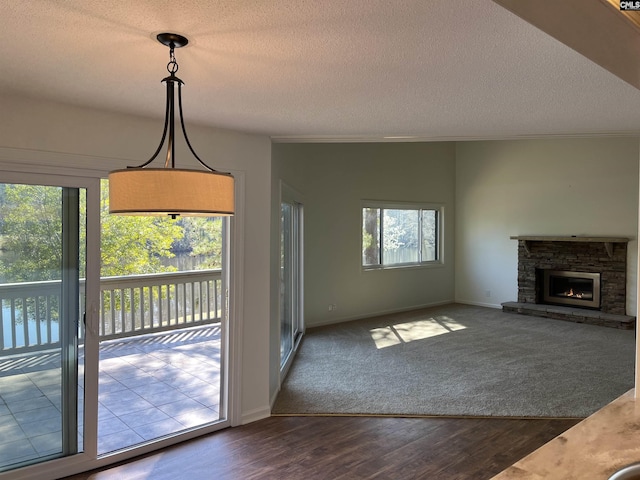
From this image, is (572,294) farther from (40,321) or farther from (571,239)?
(40,321)

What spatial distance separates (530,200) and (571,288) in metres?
1.57

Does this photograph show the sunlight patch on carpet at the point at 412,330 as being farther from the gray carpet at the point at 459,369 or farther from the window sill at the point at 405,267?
the window sill at the point at 405,267

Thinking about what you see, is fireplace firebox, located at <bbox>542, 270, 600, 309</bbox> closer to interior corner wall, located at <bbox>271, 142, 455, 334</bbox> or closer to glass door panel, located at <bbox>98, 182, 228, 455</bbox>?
interior corner wall, located at <bbox>271, 142, 455, 334</bbox>

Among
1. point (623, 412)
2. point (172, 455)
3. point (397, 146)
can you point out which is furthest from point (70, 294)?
point (397, 146)

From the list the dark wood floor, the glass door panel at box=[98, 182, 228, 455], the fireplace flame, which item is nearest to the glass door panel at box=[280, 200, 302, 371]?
the glass door panel at box=[98, 182, 228, 455]

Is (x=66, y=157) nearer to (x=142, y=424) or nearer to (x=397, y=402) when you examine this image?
(x=142, y=424)

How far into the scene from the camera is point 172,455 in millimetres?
3102

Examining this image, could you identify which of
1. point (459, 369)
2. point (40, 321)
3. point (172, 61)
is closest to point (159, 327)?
point (40, 321)

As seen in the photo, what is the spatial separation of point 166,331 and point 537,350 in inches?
188

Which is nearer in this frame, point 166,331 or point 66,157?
point 66,157

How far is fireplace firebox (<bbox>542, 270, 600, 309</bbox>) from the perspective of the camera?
23.8 ft

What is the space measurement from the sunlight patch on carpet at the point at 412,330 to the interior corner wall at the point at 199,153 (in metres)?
2.42

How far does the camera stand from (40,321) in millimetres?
2779

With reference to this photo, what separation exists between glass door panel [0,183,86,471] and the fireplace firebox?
7158 millimetres
